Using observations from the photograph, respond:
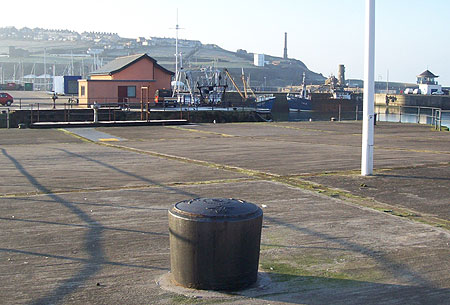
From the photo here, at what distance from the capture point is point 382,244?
791cm

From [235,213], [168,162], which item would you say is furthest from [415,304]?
[168,162]

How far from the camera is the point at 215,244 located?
5.88 meters

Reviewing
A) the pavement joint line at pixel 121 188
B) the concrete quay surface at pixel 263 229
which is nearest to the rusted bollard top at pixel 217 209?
the concrete quay surface at pixel 263 229

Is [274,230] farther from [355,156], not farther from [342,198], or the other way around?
[355,156]

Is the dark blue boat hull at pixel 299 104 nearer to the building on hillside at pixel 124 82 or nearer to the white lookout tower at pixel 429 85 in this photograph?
the building on hillside at pixel 124 82

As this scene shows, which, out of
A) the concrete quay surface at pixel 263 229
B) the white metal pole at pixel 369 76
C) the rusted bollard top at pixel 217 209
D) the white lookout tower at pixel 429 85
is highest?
the white lookout tower at pixel 429 85

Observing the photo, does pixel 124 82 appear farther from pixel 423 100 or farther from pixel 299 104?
pixel 423 100

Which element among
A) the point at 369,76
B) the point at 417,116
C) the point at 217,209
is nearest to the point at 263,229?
the point at 217,209

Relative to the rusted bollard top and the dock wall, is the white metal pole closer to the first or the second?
the rusted bollard top

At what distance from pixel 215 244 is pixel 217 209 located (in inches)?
14.0

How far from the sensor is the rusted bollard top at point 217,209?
590 centimetres

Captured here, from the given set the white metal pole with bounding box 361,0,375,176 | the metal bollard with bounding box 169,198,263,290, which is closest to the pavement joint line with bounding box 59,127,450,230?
the white metal pole with bounding box 361,0,375,176

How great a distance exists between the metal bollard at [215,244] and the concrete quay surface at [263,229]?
0.16 metres

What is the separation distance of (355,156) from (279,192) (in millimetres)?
6943
